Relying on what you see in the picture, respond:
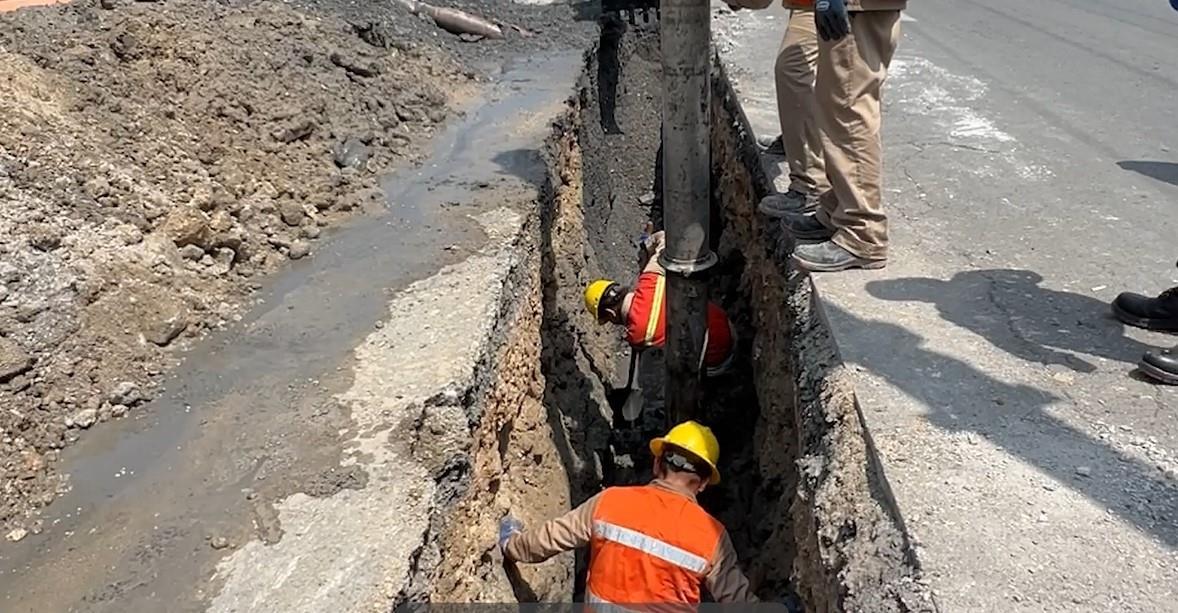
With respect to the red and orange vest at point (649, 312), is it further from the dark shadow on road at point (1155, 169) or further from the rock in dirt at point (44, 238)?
the rock in dirt at point (44, 238)

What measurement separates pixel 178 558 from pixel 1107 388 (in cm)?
303

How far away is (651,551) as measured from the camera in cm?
328

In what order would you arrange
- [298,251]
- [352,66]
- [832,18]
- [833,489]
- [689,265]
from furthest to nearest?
[352,66], [298,251], [689,265], [832,18], [833,489]

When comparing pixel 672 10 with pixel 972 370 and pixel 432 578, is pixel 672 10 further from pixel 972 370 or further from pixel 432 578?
pixel 432 578

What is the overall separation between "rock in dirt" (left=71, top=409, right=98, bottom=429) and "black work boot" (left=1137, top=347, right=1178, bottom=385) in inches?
147

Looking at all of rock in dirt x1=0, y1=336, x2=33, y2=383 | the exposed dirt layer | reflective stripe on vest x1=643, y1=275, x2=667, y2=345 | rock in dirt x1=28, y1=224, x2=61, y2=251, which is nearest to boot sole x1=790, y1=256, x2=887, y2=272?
reflective stripe on vest x1=643, y1=275, x2=667, y2=345

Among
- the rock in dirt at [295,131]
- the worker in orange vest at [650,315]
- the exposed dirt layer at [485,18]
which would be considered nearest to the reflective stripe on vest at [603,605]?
the worker in orange vest at [650,315]

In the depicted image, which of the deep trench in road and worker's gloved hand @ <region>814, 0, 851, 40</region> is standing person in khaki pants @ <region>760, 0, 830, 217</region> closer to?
the deep trench in road

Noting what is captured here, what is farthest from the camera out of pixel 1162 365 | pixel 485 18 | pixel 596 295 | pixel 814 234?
pixel 485 18

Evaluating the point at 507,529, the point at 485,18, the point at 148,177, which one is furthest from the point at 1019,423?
the point at 485,18

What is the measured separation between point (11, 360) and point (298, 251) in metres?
1.63

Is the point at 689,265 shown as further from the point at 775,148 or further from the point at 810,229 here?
the point at 775,148

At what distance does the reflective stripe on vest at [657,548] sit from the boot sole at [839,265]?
4.36ft

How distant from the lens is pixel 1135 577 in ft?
7.45
